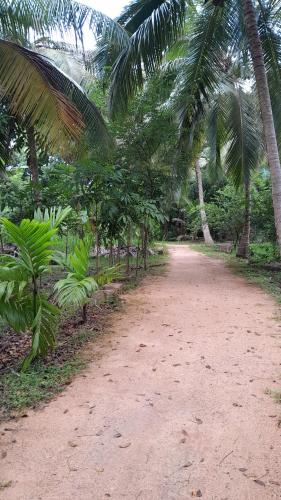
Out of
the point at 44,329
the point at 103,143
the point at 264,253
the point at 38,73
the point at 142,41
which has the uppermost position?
the point at 142,41

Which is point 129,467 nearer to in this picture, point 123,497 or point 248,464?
point 123,497

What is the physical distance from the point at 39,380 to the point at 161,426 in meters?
1.25

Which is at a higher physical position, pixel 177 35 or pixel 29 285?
pixel 177 35

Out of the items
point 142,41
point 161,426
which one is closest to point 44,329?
point 161,426

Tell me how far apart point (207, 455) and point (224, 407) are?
2.14 feet

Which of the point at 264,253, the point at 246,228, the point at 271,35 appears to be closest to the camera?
the point at 271,35

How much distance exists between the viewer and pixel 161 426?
2.83m

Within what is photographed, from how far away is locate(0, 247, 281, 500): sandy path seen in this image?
7.33 ft

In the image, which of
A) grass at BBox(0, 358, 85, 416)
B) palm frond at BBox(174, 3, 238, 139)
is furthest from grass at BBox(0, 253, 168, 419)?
palm frond at BBox(174, 3, 238, 139)

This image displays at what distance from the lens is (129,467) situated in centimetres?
238

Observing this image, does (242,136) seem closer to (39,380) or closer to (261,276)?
(261,276)

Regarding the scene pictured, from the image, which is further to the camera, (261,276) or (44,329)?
(261,276)

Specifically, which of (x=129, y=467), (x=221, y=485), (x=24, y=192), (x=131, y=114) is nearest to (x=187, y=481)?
(x=221, y=485)

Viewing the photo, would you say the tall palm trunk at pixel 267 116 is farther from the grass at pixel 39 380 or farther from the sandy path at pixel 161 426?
the grass at pixel 39 380
